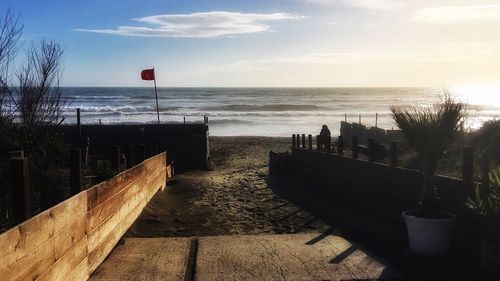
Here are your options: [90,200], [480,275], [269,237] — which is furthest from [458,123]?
[90,200]

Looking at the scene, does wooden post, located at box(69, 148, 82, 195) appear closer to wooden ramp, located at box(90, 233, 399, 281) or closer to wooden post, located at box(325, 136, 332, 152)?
wooden ramp, located at box(90, 233, 399, 281)

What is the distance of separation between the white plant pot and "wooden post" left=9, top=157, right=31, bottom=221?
13.9 ft

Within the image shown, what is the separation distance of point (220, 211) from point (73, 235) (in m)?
5.45

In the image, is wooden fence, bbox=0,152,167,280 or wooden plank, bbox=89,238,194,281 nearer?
wooden fence, bbox=0,152,167,280

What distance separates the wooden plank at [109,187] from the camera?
5729 millimetres

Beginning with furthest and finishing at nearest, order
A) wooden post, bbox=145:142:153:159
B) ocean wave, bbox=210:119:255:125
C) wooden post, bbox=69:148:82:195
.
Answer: ocean wave, bbox=210:119:255:125, wooden post, bbox=145:142:153:159, wooden post, bbox=69:148:82:195

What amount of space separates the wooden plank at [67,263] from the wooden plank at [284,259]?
3.91 feet

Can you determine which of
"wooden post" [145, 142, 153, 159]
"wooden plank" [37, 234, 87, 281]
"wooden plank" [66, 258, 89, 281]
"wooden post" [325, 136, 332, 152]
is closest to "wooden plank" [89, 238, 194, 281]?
"wooden plank" [66, 258, 89, 281]

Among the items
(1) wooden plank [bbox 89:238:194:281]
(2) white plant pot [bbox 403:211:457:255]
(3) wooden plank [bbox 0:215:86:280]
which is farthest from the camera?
(2) white plant pot [bbox 403:211:457:255]

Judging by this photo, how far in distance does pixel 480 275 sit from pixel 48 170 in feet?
19.3

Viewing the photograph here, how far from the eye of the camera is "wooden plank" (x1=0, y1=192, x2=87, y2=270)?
132 inches

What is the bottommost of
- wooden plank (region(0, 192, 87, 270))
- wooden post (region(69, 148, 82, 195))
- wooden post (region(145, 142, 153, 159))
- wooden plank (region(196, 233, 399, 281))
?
wooden plank (region(196, 233, 399, 281))

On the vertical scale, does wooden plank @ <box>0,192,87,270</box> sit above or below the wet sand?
above

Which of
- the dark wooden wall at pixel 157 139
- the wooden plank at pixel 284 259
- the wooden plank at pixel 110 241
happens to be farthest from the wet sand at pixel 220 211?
the dark wooden wall at pixel 157 139
